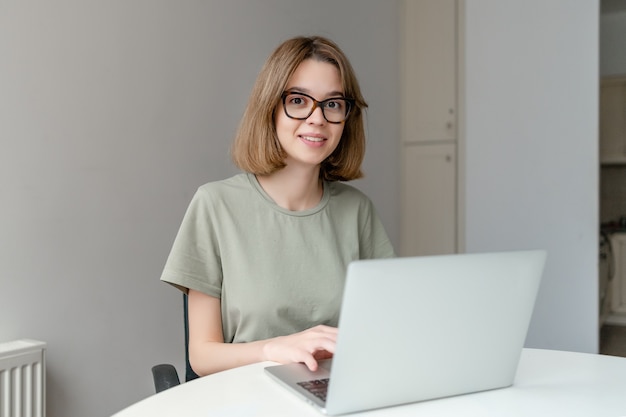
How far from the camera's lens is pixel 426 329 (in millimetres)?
860

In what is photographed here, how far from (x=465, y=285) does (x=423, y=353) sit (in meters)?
0.11

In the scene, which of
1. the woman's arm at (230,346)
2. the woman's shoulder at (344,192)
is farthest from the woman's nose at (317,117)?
the woman's arm at (230,346)

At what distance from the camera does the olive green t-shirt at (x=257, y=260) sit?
1.40 m

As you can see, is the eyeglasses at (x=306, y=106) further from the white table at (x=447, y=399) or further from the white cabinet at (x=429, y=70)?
the white cabinet at (x=429, y=70)

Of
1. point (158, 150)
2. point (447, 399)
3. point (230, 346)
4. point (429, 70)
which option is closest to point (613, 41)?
point (429, 70)

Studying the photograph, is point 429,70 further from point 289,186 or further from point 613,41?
point 289,186

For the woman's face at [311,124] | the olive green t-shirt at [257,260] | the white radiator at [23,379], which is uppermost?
the woman's face at [311,124]

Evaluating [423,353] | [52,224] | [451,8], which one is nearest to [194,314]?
[423,353]

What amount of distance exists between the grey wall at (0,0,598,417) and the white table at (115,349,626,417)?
3.84 feet

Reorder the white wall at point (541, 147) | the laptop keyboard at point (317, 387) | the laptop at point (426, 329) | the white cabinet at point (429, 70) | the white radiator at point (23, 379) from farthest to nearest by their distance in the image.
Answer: the white cabinet at point (429, 70) < the white wall at point (541, 147) < the white radiator at point (23, 379) < the laptop keyboard at point (317, 387) < the laptop at point (426, 329)

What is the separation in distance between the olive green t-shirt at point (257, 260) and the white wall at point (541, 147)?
2031 mm

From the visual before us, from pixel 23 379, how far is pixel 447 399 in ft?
4.56

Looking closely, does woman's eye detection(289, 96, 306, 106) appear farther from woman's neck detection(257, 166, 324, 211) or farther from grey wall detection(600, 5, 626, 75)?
grey wall detection(600, 5, 626, 75)

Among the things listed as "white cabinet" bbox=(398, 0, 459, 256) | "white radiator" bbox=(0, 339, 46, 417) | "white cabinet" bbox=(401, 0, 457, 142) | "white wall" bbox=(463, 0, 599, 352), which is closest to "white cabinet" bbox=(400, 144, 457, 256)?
"white cabinet" bbox=(398, 0, 459, 256)
